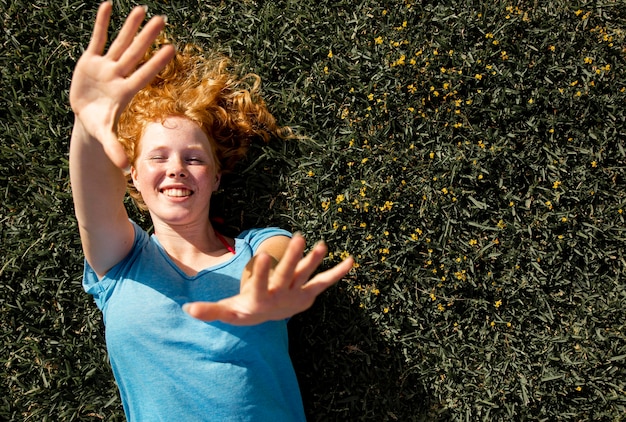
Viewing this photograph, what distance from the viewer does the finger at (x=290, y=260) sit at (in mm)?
1797

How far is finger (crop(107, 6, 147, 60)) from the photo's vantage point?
1.97 metres

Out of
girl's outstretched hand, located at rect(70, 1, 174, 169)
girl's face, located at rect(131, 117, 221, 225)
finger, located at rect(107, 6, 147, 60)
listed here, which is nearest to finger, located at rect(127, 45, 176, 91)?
girl's outstretched hand, located at rect(70, 1, 174, 169)

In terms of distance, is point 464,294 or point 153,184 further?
point 464,294

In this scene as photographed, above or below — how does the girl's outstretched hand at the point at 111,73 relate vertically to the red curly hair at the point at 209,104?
above

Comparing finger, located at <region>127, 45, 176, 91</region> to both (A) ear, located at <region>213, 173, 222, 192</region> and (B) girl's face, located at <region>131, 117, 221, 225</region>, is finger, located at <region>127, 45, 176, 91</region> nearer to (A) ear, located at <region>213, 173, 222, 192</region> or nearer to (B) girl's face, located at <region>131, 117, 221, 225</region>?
(B) girl's face, located at <region>131, 117, 221, 225</region>

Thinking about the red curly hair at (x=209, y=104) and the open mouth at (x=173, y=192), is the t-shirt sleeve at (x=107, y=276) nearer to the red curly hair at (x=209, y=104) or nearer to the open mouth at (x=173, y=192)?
the open mouth at (x=173, y=192)

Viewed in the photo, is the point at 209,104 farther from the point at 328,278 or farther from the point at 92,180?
the point at 328,278

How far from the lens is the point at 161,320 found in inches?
106

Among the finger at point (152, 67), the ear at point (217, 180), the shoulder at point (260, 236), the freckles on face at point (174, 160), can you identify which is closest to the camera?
the finger at point (152, 67)

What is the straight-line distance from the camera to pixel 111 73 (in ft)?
6.64

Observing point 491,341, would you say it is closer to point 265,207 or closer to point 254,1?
point 265,207

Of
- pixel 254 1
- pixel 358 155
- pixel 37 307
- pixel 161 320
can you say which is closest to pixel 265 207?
pixel 358 155

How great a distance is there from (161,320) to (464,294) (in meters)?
1.59

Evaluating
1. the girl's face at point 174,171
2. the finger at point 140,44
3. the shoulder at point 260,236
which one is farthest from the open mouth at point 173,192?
the finger at point 140,44
